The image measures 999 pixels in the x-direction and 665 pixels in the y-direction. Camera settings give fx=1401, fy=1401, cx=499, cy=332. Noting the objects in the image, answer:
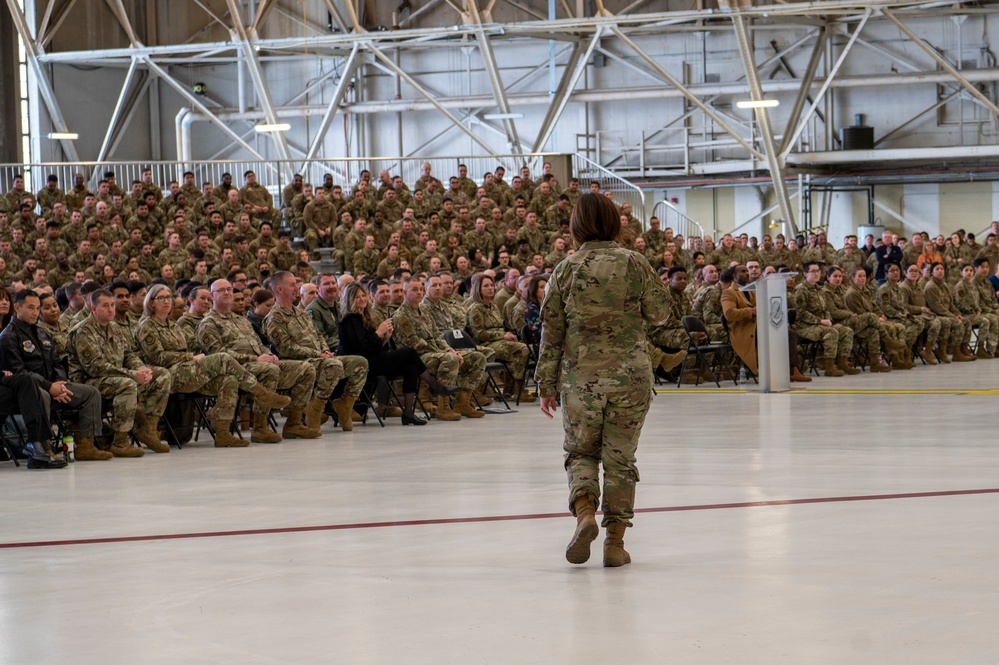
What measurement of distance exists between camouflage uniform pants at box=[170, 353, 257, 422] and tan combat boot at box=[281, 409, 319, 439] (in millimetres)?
606

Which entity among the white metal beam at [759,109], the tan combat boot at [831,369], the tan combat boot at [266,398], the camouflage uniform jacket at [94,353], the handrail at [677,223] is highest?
the white metal beam at [759,109]

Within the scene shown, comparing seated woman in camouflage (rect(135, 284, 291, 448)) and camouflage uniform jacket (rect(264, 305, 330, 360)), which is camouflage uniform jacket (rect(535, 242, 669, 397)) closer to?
seated woman in camouflage (rect(135, 284, 291, 448))

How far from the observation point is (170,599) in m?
5.26

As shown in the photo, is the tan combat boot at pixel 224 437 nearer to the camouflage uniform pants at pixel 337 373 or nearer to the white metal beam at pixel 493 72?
the camouflage uniform pants at pixel 337 373

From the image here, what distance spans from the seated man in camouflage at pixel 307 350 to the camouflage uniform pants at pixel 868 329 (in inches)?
292

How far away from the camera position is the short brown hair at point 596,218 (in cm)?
577

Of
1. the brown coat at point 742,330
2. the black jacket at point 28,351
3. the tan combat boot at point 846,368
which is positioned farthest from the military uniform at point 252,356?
the tan combat boot at point 846,368

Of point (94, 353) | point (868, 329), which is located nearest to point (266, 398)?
point (94, 353)

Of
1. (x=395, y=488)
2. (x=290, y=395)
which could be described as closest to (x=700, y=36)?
(x=290, y=395)

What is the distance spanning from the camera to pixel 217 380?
10875mm

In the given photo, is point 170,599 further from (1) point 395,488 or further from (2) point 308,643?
(1) point 395,488

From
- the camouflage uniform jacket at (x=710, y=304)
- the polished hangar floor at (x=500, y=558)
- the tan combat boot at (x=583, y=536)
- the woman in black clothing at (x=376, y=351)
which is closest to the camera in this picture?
the polished hangar floor at (x=500, y=558)

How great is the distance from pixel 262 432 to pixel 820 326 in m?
7.71

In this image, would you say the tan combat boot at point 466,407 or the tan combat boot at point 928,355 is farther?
the tan combat boot at point 928,355
